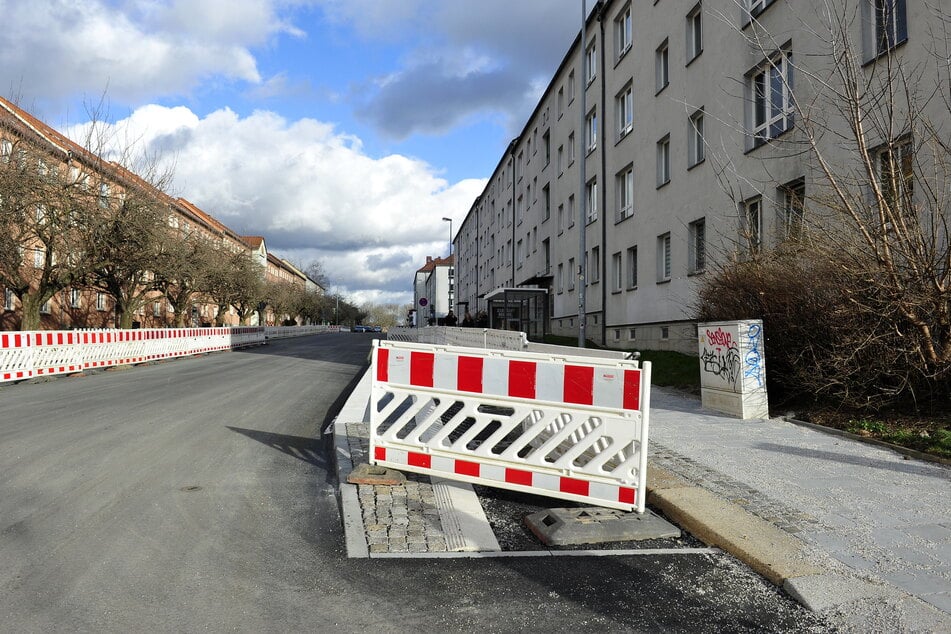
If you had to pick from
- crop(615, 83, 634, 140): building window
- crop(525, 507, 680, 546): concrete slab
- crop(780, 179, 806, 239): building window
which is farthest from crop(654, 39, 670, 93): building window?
crop(525, 507, 680, 546): concrete slab

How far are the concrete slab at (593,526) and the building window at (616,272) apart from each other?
779 inches

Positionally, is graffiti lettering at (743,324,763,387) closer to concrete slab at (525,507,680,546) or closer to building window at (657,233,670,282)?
concrete slab at (525,507,680,546)

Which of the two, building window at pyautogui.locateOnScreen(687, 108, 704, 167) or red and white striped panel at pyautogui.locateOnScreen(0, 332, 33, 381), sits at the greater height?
building window at pyautogui.locateOnScreen(687, 108, 704, 167)

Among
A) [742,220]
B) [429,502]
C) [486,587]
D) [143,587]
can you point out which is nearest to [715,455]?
[429,502]

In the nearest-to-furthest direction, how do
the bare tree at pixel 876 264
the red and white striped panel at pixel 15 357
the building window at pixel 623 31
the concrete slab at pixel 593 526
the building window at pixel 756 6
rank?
the concrete slab at pixel 593 526, the bare tree at pixel 876 264, the red and white striped panel at pixel 15 357, the building window at pixel 756 6, the building window at pixel 623 31

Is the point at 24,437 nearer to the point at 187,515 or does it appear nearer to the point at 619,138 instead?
→ the point at 187,515

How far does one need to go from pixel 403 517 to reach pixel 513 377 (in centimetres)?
127

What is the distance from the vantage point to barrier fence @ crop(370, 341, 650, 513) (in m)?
4.50

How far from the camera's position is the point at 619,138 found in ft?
78.5

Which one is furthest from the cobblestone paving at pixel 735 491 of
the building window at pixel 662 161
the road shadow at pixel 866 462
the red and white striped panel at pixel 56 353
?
the building window at pixel 662 161

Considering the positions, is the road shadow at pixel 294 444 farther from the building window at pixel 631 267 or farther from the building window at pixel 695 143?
the building window at pixel 631 267

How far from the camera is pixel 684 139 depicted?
18562 millimetres

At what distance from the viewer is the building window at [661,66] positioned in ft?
66.9

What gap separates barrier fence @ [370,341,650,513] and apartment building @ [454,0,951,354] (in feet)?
16.3
